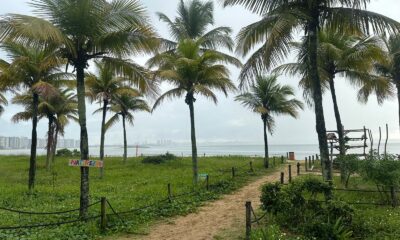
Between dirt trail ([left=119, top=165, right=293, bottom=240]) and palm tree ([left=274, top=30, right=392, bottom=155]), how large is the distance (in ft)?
19.3

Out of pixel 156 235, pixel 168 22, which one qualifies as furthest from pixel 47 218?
pixel 168 22

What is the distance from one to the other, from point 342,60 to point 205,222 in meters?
9.92

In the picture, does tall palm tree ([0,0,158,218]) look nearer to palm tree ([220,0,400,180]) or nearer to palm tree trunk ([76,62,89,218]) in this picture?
palm tree trunk ([76,62,89,218])

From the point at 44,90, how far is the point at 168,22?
953cm

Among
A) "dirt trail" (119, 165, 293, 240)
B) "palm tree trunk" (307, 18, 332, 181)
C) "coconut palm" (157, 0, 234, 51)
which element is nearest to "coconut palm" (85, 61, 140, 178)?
"coconut palm" (157, 0, 234, 51)

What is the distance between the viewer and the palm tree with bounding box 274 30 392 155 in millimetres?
14547

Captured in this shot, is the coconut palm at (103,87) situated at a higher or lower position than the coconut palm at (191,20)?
lower

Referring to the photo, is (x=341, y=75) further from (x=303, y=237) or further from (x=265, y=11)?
(x=303, y=237)

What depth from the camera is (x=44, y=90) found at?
1402 centimetres

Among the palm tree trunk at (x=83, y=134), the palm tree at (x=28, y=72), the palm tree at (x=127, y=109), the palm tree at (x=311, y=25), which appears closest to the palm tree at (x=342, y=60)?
the palm tree at (x=311, y=25)

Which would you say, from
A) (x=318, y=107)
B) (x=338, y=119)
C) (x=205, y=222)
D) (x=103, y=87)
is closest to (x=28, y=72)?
(x=103, y=87)

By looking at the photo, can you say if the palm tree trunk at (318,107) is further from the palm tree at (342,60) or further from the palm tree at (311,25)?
the palm tree at (342,60)

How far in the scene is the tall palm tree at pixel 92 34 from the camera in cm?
975

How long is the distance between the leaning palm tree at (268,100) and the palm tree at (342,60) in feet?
23.0
